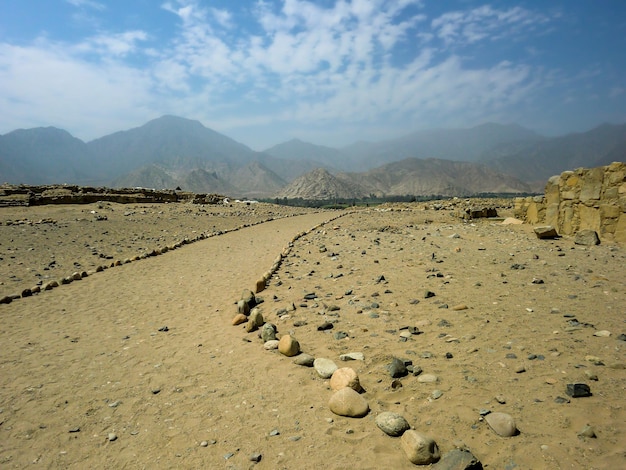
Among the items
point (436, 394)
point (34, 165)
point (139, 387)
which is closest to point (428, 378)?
point (436, 394)

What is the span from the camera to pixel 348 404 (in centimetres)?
312

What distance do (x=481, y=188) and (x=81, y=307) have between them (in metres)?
102

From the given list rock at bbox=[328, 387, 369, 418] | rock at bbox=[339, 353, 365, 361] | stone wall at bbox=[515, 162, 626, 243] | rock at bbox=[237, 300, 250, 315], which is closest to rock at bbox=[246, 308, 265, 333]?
rock at bbox=[237, 300, 250, 315]

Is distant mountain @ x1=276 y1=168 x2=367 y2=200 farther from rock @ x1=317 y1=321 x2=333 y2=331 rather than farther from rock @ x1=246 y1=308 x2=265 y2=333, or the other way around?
rock @ x1=317 y1=321 x2=333 y2=331

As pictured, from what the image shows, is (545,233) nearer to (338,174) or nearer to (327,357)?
(327,357)

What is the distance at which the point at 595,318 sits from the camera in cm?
443

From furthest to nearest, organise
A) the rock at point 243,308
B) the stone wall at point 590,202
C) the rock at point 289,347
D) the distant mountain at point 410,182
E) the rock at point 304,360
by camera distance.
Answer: the distant mountain at point 410,182 → the stone wall at point 590,202 → the rock at point 243,308 → the rock at point 289,347 → the rock at point 304,360

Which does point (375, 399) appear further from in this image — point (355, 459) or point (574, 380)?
point (574, 380)

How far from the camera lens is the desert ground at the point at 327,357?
275 cm

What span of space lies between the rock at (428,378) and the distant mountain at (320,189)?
6599 cm

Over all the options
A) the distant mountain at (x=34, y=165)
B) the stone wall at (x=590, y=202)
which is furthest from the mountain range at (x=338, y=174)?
the stone wall at (x=590, y=202)

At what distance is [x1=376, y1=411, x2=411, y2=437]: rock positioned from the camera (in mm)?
2803

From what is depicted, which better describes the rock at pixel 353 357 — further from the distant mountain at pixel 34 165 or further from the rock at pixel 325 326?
the distant mountain at pixel 34 165

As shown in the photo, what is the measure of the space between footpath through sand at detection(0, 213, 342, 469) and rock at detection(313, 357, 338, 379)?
0.80ft
